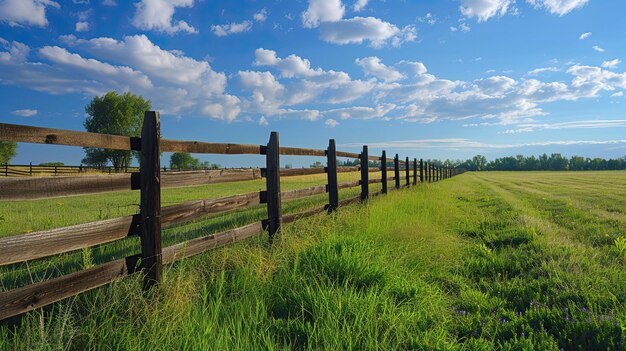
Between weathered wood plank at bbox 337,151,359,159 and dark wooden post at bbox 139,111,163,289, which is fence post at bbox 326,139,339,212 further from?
dark wooden post at bbox 139,111,163,289

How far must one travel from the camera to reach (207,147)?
418 centimetres

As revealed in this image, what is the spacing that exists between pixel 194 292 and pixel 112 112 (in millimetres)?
66049

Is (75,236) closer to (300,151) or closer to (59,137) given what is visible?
(59,137)

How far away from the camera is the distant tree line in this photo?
334 feet

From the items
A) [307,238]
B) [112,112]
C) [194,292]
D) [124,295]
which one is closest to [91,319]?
[124,295]

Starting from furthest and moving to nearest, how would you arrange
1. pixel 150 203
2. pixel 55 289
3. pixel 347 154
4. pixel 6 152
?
pixel 6 152
pixel 347 154
pixel 150 203
pixel 55 289

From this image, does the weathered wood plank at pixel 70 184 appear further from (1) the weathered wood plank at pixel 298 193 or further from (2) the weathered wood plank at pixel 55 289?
(1) the weathered wood plank at pixel 298 193

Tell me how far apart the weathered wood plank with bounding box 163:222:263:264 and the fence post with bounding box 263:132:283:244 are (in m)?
0.22

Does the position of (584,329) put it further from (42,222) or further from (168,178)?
(42,222)

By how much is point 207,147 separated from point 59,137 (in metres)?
1.60

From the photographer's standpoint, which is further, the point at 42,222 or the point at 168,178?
the point at 42,222

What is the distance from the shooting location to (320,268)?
3693 millimetres

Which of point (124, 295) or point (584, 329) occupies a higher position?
point (124, 295)

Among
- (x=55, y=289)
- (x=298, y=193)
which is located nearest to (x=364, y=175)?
(x=298, y=193)
